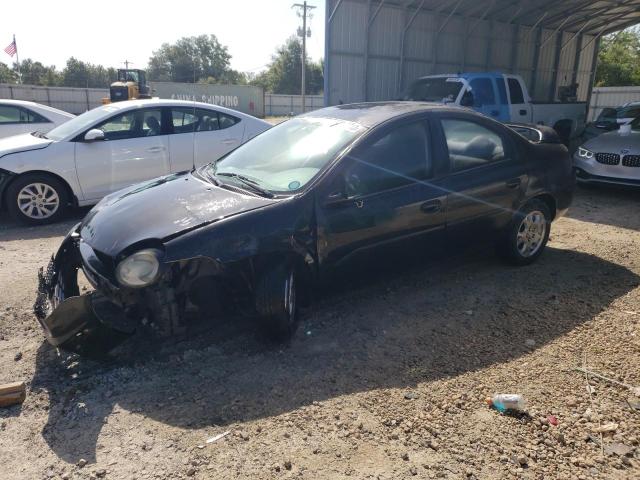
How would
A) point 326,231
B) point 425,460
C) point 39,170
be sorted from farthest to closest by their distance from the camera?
Answer: point 39,170 < point 326,231 < point 425,460

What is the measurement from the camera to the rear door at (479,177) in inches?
165

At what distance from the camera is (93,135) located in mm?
6625

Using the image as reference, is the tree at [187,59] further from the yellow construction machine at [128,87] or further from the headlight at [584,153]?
the headlight at [584,153]

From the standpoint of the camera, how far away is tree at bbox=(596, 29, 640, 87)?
39000 mm

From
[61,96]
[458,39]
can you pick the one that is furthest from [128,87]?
[458,39]

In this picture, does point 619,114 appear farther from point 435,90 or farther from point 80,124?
point 80,124

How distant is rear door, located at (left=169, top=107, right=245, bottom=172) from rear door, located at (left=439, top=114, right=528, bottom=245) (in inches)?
160

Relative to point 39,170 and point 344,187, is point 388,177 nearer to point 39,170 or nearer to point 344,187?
point 344,187

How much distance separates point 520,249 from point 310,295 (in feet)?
8.16

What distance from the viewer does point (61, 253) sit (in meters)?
3.54

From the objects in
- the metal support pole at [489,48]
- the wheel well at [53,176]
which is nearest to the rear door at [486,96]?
the metal support pole at [489,48]

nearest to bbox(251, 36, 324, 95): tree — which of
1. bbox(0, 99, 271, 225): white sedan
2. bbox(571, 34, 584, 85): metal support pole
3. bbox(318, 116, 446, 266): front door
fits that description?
bbox(571, 34, 584, 85): metal support pole

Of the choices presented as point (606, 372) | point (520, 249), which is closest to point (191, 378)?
point (606, 372)

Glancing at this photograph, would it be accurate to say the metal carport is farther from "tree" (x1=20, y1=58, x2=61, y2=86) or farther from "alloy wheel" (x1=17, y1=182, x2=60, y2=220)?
"tree" (x1=20, y1=58, x2=61, y2=86)
